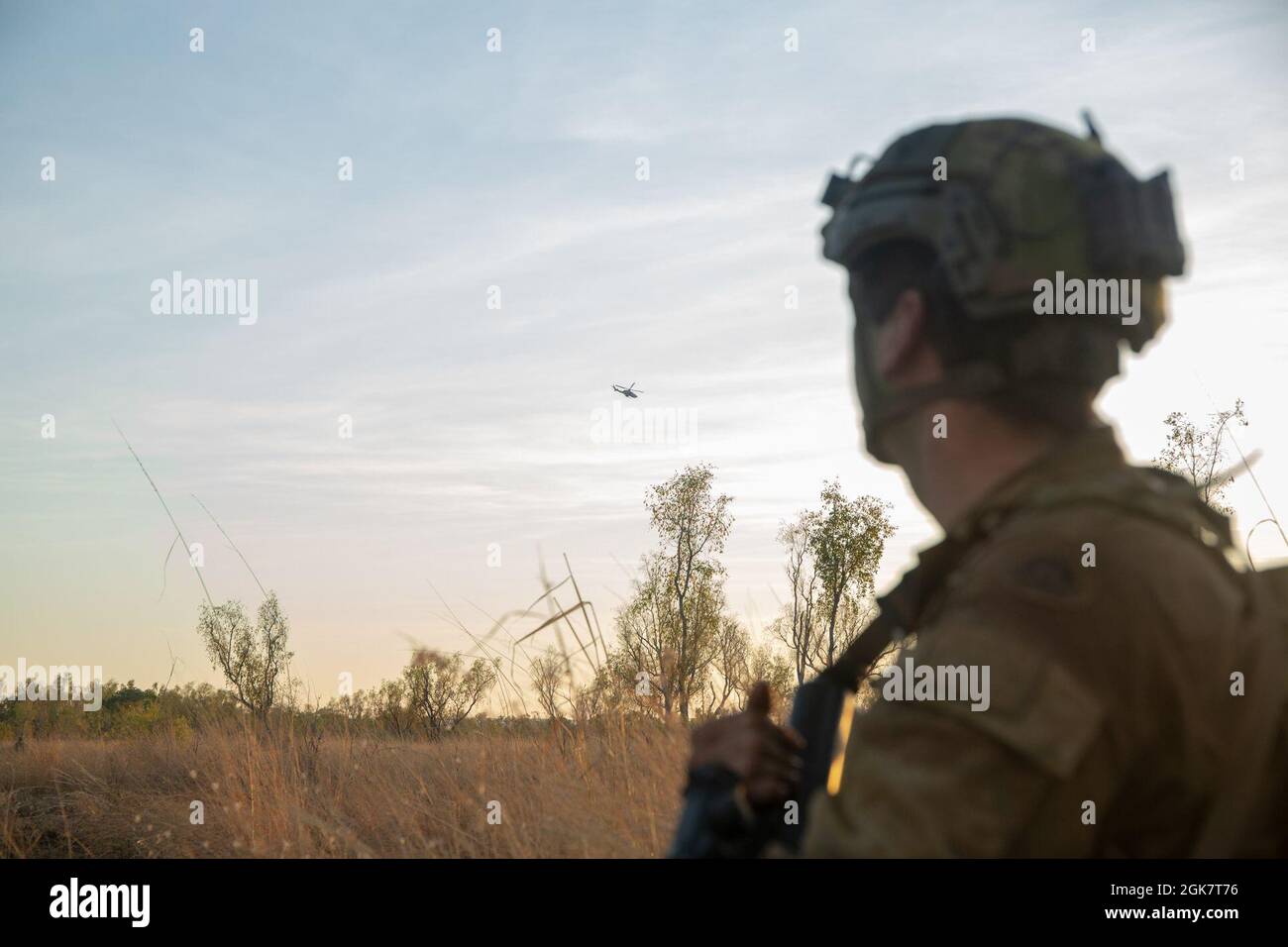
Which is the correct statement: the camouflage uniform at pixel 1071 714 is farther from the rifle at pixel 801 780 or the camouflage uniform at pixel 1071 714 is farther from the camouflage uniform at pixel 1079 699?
the rifle at pixel 801 780

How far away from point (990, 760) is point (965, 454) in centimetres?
74

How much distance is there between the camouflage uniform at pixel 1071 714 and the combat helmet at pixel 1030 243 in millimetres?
506

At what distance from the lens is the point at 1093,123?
2.43m

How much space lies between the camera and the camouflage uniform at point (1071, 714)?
1.54 metres

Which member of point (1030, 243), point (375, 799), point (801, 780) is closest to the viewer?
point (801, 780)

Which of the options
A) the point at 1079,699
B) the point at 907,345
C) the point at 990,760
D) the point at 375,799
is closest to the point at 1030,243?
the point at 907,345

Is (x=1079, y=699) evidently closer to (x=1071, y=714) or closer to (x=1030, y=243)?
(x=1071, y=714)

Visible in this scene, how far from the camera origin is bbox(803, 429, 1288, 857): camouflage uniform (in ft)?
5.06

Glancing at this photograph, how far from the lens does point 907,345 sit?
7.30ft

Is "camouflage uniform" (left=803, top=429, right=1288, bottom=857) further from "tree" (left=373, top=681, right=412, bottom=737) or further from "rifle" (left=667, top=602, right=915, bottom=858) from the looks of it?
"tree" (left=373, top=681, right=412, bottom=737)

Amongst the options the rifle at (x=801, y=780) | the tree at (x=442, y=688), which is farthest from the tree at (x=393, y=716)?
the rifle at (x=801, y=780)
